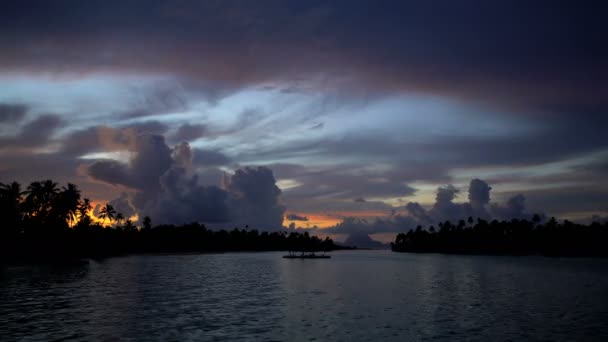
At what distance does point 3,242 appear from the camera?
12356cm

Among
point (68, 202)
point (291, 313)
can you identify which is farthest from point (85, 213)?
point (291, 313)

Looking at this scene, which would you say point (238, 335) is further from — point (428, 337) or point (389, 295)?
point (389, 295)

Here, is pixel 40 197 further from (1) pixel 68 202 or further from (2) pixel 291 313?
(2) pixel 291 313

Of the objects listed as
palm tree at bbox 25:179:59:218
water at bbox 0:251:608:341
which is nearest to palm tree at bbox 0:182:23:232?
palm tree at bbox 25:179:59:218

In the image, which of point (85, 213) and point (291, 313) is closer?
point (291, 313)

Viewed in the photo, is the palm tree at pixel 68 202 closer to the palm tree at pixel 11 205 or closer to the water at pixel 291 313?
the palm tree at pixel 11 205

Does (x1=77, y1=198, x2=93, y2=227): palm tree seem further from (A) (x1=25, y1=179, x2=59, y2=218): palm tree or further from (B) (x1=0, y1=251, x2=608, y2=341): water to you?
(B) (x1=0, y1=251, x2=608, y2=341): water

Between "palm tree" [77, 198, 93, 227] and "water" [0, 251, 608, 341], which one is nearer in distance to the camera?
"water" [0, 251, 608, 341]

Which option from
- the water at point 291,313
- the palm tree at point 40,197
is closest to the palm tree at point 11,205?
the palm tree at point 40,197

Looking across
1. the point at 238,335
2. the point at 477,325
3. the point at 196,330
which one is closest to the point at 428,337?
the point at 477,325

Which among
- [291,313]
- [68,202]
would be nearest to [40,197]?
[68,202]

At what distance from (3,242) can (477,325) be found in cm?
12672

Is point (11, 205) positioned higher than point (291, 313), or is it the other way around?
point (11, 205)

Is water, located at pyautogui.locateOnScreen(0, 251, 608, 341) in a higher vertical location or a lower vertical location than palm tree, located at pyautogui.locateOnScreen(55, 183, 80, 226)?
lower
